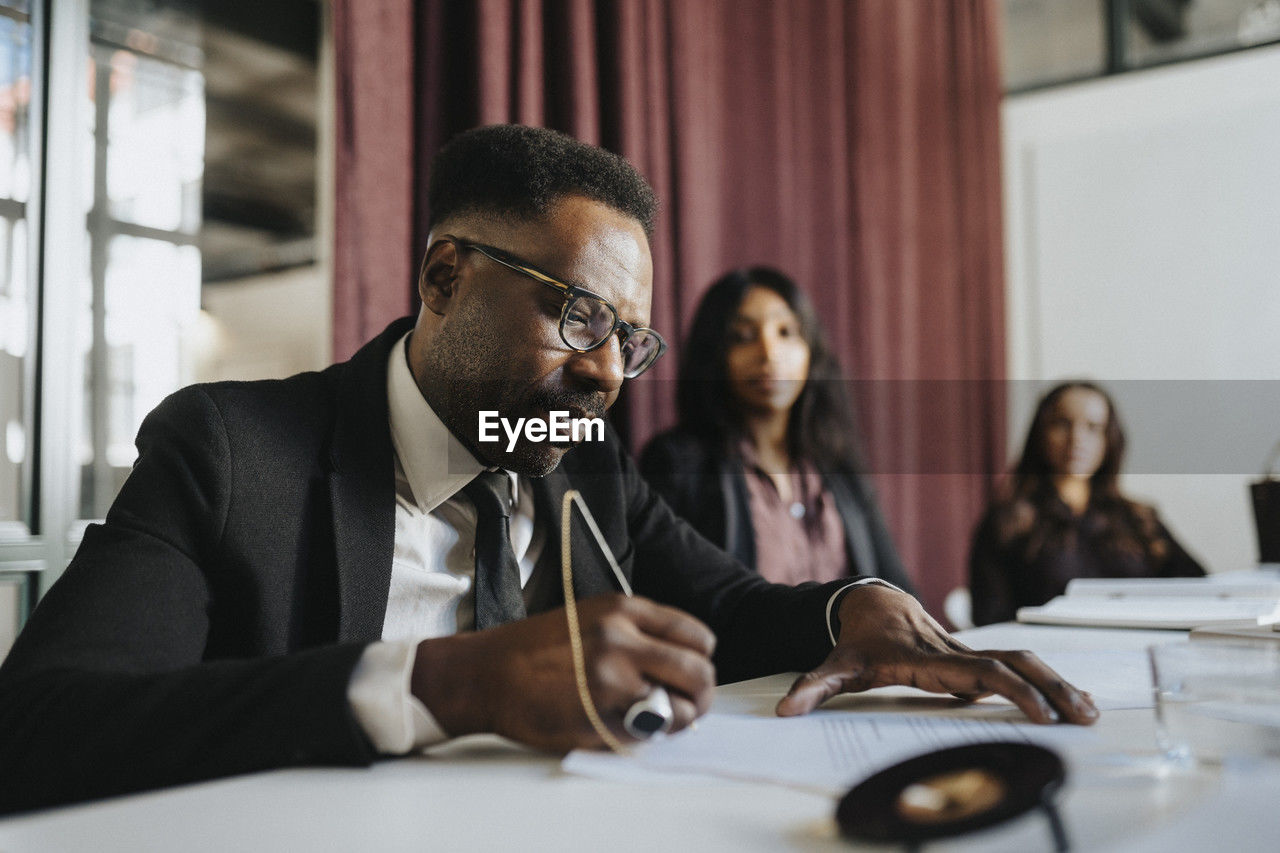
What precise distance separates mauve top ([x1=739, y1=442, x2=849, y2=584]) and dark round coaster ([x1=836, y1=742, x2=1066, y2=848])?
5.91 feet

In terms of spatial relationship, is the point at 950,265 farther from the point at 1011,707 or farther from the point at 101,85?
the point at 1011,707

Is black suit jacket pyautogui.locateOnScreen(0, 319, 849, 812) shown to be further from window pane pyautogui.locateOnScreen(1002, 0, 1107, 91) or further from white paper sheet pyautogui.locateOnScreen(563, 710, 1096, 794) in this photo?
window pane pyautogui.locateOnScreen(1002, 0, 1107, 91)

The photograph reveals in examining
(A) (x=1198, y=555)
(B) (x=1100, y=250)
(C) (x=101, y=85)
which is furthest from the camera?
(B) (x=1100, y=250)

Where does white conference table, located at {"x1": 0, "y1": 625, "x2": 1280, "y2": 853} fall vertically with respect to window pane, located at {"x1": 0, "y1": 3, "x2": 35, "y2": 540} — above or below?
below

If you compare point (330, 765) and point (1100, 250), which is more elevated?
point (1100, 250)

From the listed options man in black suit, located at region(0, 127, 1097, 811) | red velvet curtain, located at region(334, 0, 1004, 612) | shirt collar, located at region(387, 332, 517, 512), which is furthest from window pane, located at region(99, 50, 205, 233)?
shirt collar, located at region(387, 332, 517, 512)

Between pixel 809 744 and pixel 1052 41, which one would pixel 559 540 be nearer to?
pixel 809 744

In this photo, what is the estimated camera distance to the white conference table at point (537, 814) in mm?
533

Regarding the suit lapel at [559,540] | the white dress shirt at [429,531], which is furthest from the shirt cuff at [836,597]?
the suit lapel at [559,540]

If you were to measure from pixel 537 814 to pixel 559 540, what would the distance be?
687 millimetres

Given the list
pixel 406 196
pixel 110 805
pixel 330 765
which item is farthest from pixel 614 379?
pixel 406 196

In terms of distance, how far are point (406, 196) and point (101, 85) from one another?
1.98 ft

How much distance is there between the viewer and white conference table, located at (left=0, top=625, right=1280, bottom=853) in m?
0.53

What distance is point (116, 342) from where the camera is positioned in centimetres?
186
